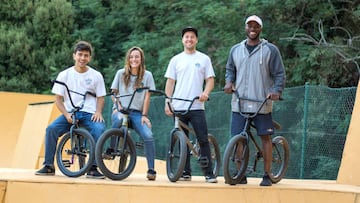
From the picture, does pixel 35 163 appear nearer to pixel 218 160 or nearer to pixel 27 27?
pixel 218 160

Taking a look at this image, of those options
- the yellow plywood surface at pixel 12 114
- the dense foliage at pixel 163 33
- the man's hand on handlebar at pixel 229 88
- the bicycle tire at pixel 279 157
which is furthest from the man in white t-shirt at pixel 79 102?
the yellow plywood surface at pixel 12 114

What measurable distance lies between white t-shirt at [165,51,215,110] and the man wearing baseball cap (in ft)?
0.96

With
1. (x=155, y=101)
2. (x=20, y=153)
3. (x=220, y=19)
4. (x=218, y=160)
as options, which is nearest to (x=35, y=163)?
(x=20, y=153)

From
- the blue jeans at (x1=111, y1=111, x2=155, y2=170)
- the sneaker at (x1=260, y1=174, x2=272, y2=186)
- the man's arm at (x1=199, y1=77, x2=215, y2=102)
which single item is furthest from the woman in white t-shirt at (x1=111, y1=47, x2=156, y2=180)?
the sneaker at (x1=260, y1=174, x2=272, y2=186)

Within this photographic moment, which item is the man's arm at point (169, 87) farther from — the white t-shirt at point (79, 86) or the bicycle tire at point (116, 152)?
the white t-shirt at point (79, 86)

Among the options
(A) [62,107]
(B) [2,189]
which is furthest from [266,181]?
(B) [2,189]

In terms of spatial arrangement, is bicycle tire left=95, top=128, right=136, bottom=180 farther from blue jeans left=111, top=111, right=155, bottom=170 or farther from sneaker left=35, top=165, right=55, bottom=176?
sneaker left=35, top=165, right=55, bottom=176

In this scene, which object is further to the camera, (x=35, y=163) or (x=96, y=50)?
(x=96, y=50)

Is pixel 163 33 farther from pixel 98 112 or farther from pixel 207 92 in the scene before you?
pixel 207 92

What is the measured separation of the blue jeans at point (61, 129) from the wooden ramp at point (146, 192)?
42cm

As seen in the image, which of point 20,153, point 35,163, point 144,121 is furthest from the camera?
point 20,153

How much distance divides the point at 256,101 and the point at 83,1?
690 inches

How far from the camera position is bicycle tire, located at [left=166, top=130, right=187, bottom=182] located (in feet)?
24.4

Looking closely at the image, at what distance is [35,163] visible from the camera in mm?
14719
